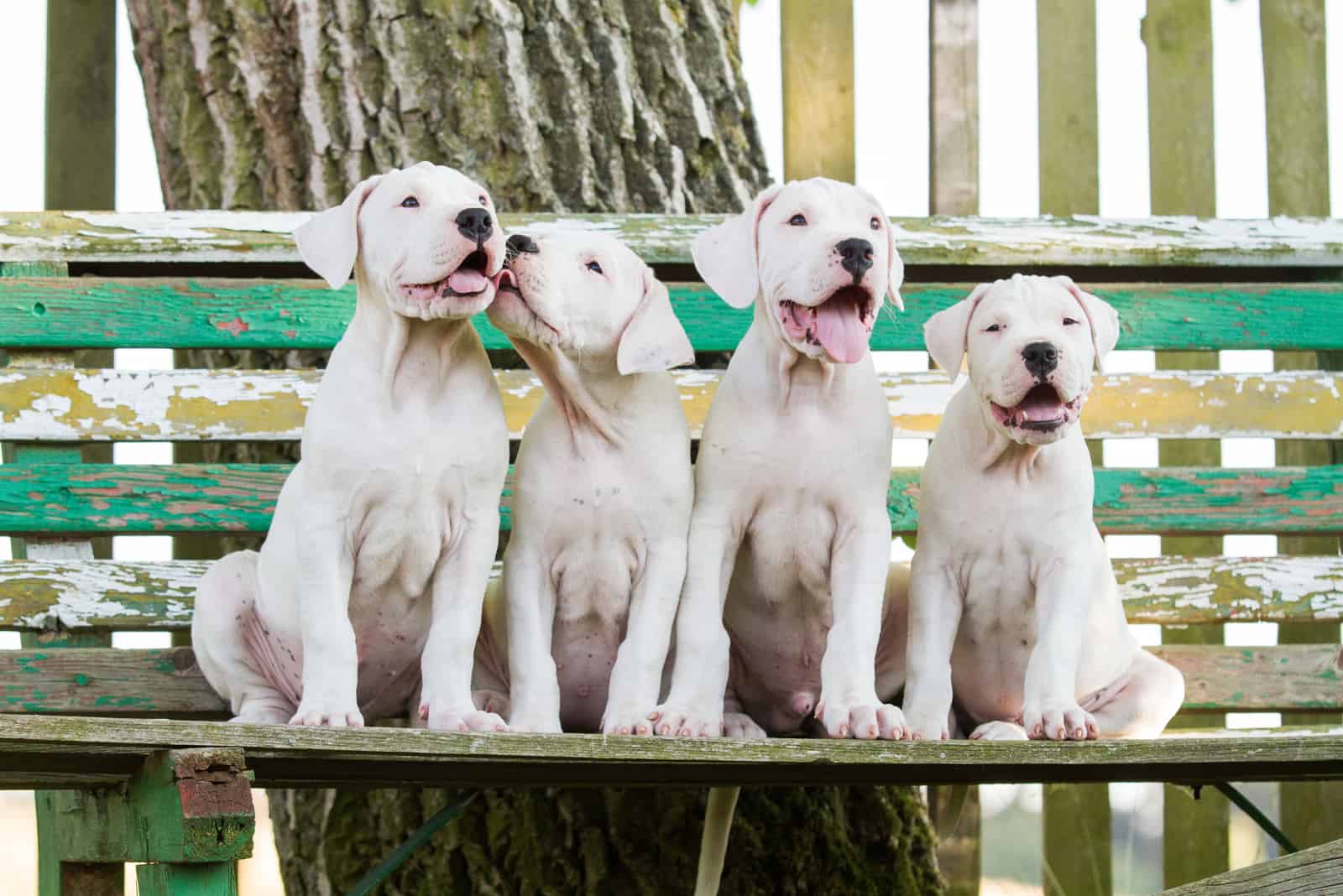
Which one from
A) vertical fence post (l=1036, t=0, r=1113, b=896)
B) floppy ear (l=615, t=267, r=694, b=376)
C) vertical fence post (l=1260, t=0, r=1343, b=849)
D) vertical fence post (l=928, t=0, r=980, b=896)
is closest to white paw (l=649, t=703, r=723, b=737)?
floppy ear (l=615, t=267, r=694, b=376)

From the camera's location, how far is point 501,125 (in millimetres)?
5570

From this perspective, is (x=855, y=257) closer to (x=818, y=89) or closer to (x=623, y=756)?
(x=623, y=756)

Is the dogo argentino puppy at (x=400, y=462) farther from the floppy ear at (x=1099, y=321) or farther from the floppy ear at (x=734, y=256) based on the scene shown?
the floppy ear at (x=1099, y=321)

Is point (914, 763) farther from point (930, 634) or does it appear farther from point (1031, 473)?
point (1031, 473)

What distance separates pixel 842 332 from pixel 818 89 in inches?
76.6


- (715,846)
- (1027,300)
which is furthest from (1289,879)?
(715,846)

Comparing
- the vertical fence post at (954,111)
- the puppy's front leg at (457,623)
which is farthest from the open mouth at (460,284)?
the vertical fence post at (954,111)

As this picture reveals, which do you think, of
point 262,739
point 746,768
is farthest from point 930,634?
point 262,739

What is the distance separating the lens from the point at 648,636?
4086mm

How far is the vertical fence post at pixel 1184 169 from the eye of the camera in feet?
18.8

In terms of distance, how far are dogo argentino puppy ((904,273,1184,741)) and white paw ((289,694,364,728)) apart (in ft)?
4.32

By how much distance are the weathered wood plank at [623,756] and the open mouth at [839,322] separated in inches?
40.0

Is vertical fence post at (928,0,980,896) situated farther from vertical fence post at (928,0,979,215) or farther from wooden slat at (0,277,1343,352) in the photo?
wooden slat at (0,277,1343,352)

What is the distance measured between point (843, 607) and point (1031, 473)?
0.60 metres
